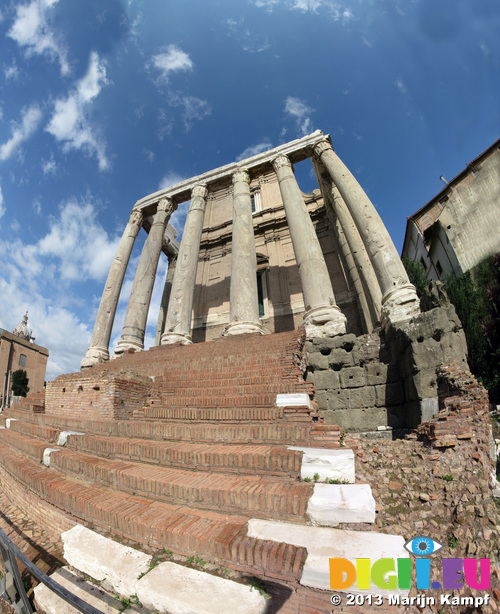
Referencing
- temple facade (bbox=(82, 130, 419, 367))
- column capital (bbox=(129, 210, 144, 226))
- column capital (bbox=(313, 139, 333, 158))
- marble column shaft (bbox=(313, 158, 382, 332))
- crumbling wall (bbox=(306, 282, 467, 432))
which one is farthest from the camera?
column capital (bbox=(129, 210, 144, 226))

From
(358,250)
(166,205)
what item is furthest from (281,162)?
(166,205)

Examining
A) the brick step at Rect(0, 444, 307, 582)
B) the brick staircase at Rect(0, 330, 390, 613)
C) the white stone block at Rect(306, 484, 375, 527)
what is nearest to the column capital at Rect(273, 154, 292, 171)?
the brick staircase at Rect(0, 330, 390, 613)

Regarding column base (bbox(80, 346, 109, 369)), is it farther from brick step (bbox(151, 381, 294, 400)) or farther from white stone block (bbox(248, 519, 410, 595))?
white stone block (bbox(248, 519, 410, 595))

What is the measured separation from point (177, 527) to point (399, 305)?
23.3ft

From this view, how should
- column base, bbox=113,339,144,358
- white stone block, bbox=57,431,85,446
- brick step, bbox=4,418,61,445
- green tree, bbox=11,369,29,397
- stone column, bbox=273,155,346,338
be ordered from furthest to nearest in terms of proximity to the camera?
1. green tree, bbox=11,369,29,397
2. column base, bbox=113,339,144,358
3. stone column, bbox=273,155,346,338
4. brick step, bbox=4,418,61,445
5. white stone block, bbox=57,431,85,446

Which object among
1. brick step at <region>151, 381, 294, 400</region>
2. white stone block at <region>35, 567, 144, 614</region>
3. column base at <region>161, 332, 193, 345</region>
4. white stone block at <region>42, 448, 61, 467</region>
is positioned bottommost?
white stone block at <region>35, 567, 144, 614</region>

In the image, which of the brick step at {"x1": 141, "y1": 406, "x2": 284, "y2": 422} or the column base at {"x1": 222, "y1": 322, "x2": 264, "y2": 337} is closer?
the brick step at {"x1": 141, "y1": 406, "x2": 284, "y2": 422}

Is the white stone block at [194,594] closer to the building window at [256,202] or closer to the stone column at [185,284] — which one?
the stone column at [185,284]

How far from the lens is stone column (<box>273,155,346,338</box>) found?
8.38 meters

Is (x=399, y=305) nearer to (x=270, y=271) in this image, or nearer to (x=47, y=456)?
(x=47, y=456)

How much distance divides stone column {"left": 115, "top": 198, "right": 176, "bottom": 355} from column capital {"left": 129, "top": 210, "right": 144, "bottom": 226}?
1.15m

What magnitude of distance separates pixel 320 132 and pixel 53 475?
15.3m

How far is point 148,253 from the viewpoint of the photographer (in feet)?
45.2

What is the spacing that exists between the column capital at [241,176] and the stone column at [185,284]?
2015 millimetres
